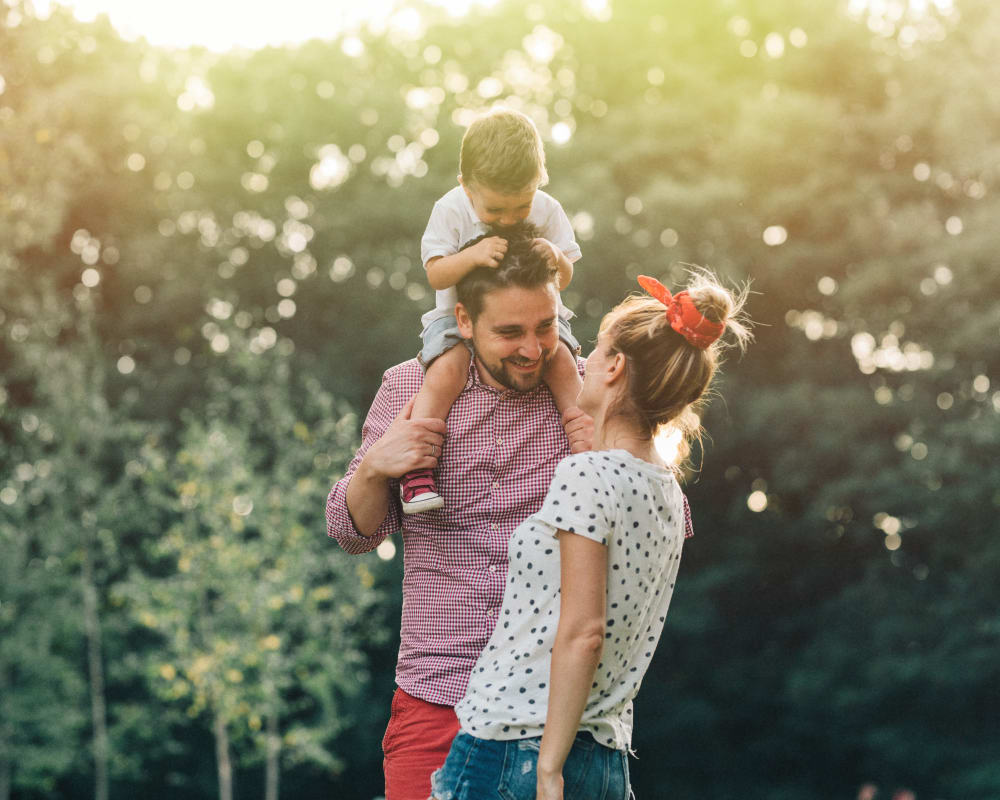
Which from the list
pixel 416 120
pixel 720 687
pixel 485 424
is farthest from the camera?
pixel 416 120

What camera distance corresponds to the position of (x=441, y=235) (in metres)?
3.01

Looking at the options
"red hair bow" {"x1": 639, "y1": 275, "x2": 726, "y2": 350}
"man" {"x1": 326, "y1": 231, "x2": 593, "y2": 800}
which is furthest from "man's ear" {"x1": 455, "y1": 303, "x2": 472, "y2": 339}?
"red hair bow" {"x1": 639, "y1": 275, "x2": 726, "y2": 350}

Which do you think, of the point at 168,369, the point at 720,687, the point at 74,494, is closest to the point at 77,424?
the point at 74,494

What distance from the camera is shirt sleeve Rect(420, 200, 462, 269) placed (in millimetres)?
2982

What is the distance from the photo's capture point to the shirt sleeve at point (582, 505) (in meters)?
2.10

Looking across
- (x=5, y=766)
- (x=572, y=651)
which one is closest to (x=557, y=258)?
(x=572, y=651)

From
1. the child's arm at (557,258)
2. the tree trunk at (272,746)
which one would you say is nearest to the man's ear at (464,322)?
the child's arm at (557,258)

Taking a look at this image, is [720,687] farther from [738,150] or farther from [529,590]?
[529,590]

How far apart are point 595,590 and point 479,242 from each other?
3.23 ft

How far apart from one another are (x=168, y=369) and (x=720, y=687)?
843 cm

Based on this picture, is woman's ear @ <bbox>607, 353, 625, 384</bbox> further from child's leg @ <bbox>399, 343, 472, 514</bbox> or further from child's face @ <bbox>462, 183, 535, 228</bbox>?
child's face @ <bbox>462, 183, 535, 228</bbox>

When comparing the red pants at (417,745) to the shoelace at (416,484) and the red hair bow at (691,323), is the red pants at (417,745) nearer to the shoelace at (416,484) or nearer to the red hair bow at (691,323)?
the shoelace at (416,484)

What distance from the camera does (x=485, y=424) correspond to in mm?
2844

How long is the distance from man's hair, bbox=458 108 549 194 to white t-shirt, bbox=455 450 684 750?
2.86 feet
